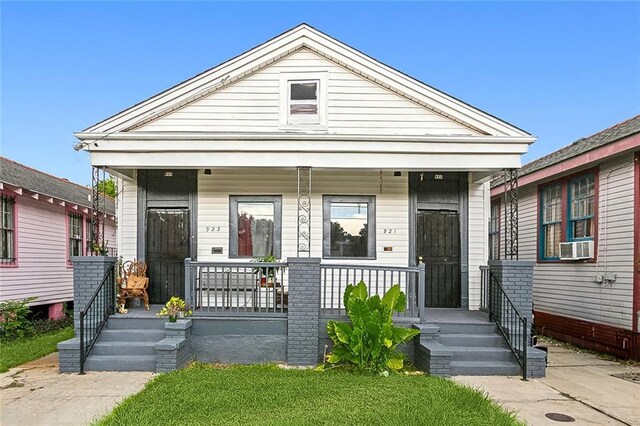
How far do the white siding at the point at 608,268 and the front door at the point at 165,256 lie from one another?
27.6ft

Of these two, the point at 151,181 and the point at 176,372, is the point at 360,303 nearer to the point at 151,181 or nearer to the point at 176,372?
the point at 176,372

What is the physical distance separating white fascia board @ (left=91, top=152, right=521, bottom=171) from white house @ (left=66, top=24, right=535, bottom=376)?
0.66 metres

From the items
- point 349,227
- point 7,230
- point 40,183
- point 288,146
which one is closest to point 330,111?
point 288,146

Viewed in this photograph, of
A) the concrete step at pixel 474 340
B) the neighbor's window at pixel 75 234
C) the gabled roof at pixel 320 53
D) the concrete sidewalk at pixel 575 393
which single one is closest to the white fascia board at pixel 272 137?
the gabled roof at pixel 320 53

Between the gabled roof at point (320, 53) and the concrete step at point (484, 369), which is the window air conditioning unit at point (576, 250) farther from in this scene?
the concrete step at point (484, 369)

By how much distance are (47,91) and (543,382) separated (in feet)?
82.3

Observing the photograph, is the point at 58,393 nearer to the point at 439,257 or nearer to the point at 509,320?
the point at 509,320

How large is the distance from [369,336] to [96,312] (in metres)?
4.33

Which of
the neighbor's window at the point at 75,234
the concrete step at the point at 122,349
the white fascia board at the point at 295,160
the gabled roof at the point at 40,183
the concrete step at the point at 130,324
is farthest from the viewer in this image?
the neighbor's window at the point at 75,234

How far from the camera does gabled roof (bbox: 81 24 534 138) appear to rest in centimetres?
821

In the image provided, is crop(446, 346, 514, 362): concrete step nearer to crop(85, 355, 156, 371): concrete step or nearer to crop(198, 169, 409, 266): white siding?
crop(198, 169, 409, 266): white siding

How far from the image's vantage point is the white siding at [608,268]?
8.27 m

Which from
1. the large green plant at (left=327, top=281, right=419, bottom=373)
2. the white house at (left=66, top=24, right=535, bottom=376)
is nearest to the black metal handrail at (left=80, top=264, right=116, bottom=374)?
the white house at (left=66, top=24, right=535, bottom=376)

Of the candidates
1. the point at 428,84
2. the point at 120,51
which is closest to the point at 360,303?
the point at 428,84
